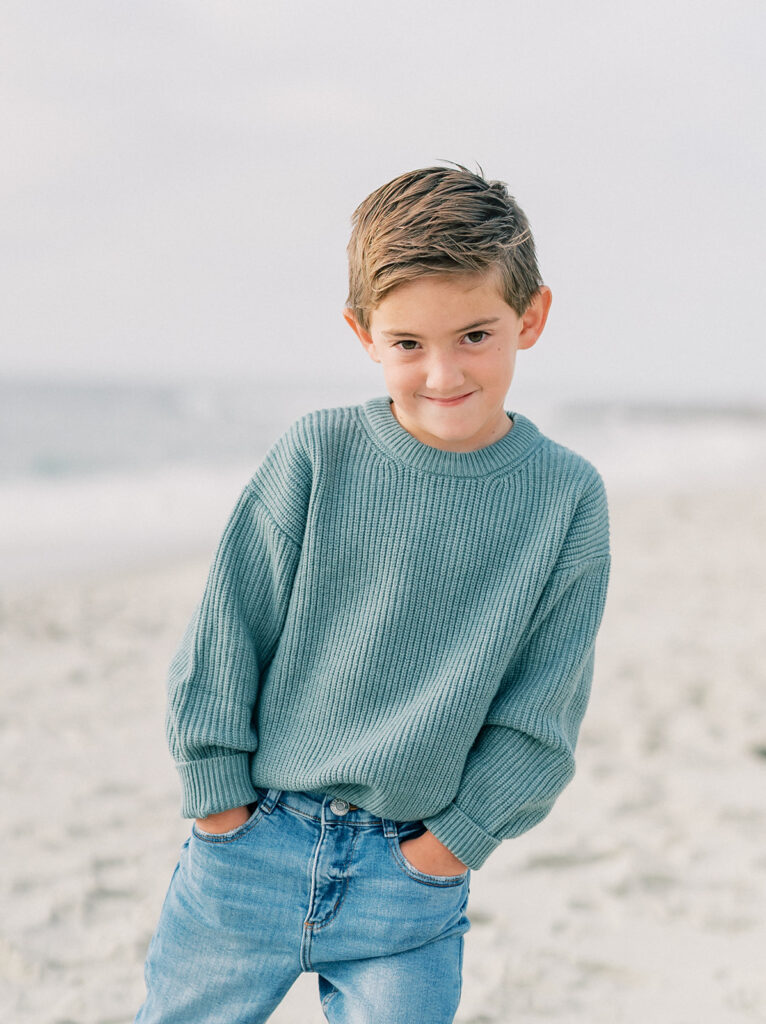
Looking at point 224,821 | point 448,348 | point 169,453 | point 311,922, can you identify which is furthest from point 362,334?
point 169,453

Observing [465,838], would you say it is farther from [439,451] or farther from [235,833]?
[439,451]

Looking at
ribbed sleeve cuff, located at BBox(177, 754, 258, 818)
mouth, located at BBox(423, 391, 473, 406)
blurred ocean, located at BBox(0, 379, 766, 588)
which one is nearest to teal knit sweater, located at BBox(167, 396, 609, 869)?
ribbed sleeve cuff, located at BBox(177, 754, 258, 818)

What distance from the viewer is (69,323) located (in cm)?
2783

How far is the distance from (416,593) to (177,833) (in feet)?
6.35

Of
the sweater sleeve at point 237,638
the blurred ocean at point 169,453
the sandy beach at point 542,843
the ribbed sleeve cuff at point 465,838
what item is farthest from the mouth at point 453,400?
the blurred ocean at point 169,453

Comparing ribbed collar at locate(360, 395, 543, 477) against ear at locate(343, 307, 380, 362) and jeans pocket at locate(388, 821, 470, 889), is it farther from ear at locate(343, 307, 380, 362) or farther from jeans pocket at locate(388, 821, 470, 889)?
jeans pocket at locate(388, 821, 470, 889)

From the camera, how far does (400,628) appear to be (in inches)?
60.5

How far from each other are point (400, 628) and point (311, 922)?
467 millimetres

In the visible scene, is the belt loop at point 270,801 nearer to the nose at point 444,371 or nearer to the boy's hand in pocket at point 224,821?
the boy's hand in pocket at point 224,821

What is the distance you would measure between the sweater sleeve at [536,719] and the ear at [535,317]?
271 mm

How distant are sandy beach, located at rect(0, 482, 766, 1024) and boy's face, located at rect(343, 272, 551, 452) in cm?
155

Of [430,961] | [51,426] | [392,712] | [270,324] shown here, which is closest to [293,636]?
[392,712]

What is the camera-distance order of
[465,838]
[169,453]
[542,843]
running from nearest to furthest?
[465,838], [542,843], [169,453]

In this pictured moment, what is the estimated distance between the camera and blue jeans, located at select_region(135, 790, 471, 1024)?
1.52 metres
